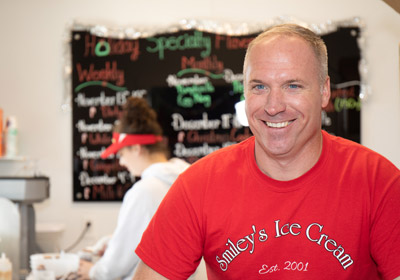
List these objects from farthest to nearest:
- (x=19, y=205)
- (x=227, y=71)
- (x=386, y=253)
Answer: (x=227, y=71) → (x=19, y=205) → (x=386, y=253)

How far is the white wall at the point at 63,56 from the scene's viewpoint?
3.54 metres

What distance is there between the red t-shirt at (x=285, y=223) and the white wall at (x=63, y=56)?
2342mm

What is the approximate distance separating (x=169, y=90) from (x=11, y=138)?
1.07m

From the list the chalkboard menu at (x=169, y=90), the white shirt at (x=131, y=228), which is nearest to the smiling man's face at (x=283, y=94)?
the white shirt at (x=131, y=228)

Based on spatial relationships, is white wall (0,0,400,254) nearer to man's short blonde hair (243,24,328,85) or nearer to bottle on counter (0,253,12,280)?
bottle on counter (0,253,12,280)

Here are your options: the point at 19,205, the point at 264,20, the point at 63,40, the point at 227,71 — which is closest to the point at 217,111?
the point at 227,71

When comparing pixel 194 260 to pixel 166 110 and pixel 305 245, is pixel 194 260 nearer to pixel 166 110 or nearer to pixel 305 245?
pixel 305 245

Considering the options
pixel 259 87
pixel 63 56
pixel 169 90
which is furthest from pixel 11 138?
pixel 259 87

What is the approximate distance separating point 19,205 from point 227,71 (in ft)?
5.16

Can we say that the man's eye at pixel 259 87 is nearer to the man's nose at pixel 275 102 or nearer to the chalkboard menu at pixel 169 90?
the man's nose at pixel 275 102

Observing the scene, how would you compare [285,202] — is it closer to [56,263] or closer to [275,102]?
[275,102]

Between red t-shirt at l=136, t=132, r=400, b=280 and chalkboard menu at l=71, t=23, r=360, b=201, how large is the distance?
7.40 feet

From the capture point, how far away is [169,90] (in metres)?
3.68

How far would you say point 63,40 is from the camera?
3.77 m
